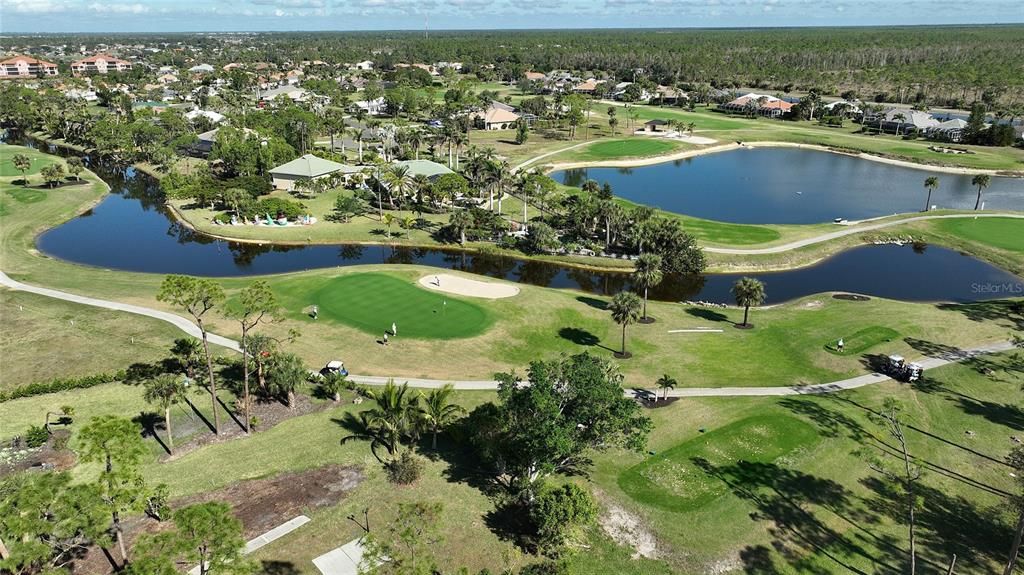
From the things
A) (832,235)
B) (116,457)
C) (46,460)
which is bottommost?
(46,460)

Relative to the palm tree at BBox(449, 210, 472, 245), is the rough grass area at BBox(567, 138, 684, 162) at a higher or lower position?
higher

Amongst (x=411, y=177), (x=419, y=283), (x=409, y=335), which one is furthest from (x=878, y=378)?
(x=411, y=177)

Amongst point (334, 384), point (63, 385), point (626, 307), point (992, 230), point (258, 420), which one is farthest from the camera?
point (992, 230)

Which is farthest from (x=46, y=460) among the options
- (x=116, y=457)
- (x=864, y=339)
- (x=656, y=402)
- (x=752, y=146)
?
(x=752, y=146)

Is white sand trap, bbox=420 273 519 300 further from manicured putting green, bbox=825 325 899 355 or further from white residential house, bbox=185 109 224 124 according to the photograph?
white residential house, bbox=185 109 224 124

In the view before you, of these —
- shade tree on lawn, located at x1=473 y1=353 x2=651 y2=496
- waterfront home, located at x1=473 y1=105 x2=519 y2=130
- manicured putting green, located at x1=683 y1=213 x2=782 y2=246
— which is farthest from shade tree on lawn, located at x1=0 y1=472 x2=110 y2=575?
waterfront home, located at x1=473 y1=105 x2=519 y2=130

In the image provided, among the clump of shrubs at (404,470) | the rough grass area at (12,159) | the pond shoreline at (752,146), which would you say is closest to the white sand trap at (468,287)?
the clump of shrubs at (404,470)

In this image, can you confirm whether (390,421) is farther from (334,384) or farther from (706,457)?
(706,457)
